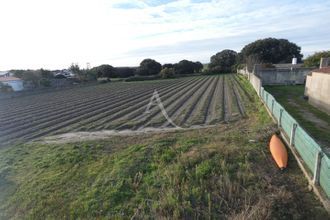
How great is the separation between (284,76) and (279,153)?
22.7 meters

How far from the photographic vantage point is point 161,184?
5766mm

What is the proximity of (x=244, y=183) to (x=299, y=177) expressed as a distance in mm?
1384

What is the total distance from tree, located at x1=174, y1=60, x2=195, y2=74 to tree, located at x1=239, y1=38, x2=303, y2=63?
14044mm

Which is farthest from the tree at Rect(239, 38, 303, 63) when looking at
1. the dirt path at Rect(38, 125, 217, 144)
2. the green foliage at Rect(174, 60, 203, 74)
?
the dirt path at Rect(38, 125, 217, 144)

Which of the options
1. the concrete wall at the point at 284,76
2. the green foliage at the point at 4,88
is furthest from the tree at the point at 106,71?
the concrete wall at the point at 284,76

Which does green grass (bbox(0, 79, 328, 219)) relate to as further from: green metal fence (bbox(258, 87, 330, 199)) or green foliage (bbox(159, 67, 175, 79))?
green foliage (bbox(159, 67, 175, 79))

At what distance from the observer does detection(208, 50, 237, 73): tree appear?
69125mm

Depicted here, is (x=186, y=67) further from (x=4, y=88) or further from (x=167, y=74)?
(x=4, y=88)

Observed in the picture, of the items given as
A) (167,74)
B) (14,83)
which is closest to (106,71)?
(167,74)

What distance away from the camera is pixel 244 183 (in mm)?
5457

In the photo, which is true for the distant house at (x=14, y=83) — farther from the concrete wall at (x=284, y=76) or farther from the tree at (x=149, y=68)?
the concrete wall at (x=284, y=76)

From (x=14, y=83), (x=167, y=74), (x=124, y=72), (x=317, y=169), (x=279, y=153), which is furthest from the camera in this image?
(x=124, y=72)

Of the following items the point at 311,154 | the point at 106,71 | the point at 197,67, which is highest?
the point at 311,154

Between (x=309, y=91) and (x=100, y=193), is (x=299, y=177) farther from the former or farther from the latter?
(x=309, y=91)
